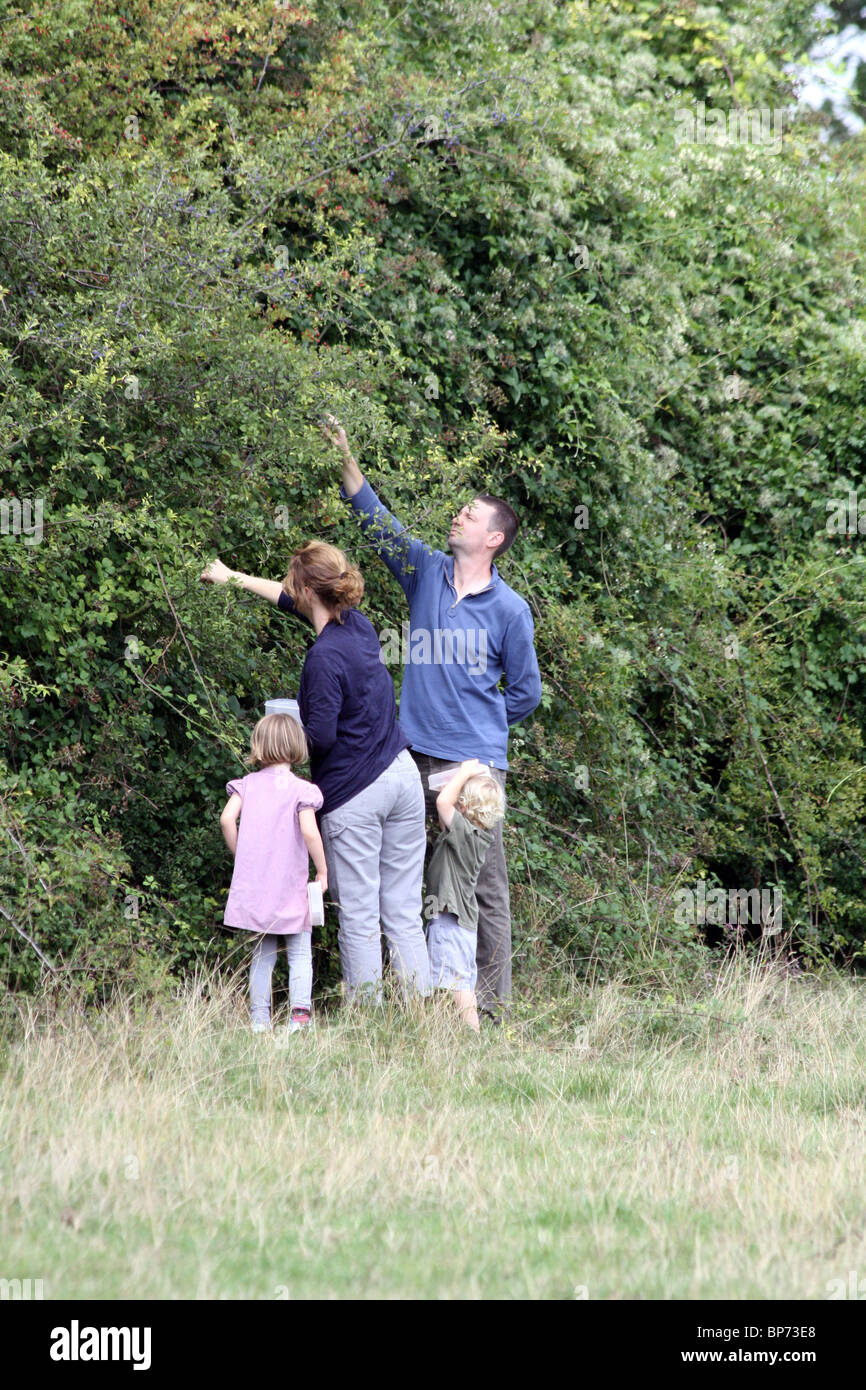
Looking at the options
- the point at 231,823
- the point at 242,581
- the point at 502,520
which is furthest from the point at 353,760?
the point at 502,520

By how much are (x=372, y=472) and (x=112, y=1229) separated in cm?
360

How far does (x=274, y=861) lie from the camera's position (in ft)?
17.2

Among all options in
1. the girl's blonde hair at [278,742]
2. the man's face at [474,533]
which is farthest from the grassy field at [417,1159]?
the man's face at [474,533]

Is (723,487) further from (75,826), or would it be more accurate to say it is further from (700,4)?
(75,826)

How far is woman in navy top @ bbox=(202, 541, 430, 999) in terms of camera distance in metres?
5.27

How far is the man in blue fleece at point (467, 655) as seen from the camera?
5680 millimetres

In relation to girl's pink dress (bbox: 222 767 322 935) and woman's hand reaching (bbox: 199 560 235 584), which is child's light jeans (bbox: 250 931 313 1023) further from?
woman's hand reaching (bbox: 199 560 235 584)

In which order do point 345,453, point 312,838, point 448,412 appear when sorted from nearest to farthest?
point 312,838, point 345,453, point 448,412

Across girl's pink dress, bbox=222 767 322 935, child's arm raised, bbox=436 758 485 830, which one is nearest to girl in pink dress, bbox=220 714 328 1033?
girl's pink dress, bbox=222 767 322 935

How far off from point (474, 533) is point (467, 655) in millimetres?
537

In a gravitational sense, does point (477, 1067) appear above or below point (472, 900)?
→ below

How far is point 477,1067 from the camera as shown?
4.83 metres

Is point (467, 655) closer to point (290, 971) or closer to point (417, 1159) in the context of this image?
point (290, 971)
